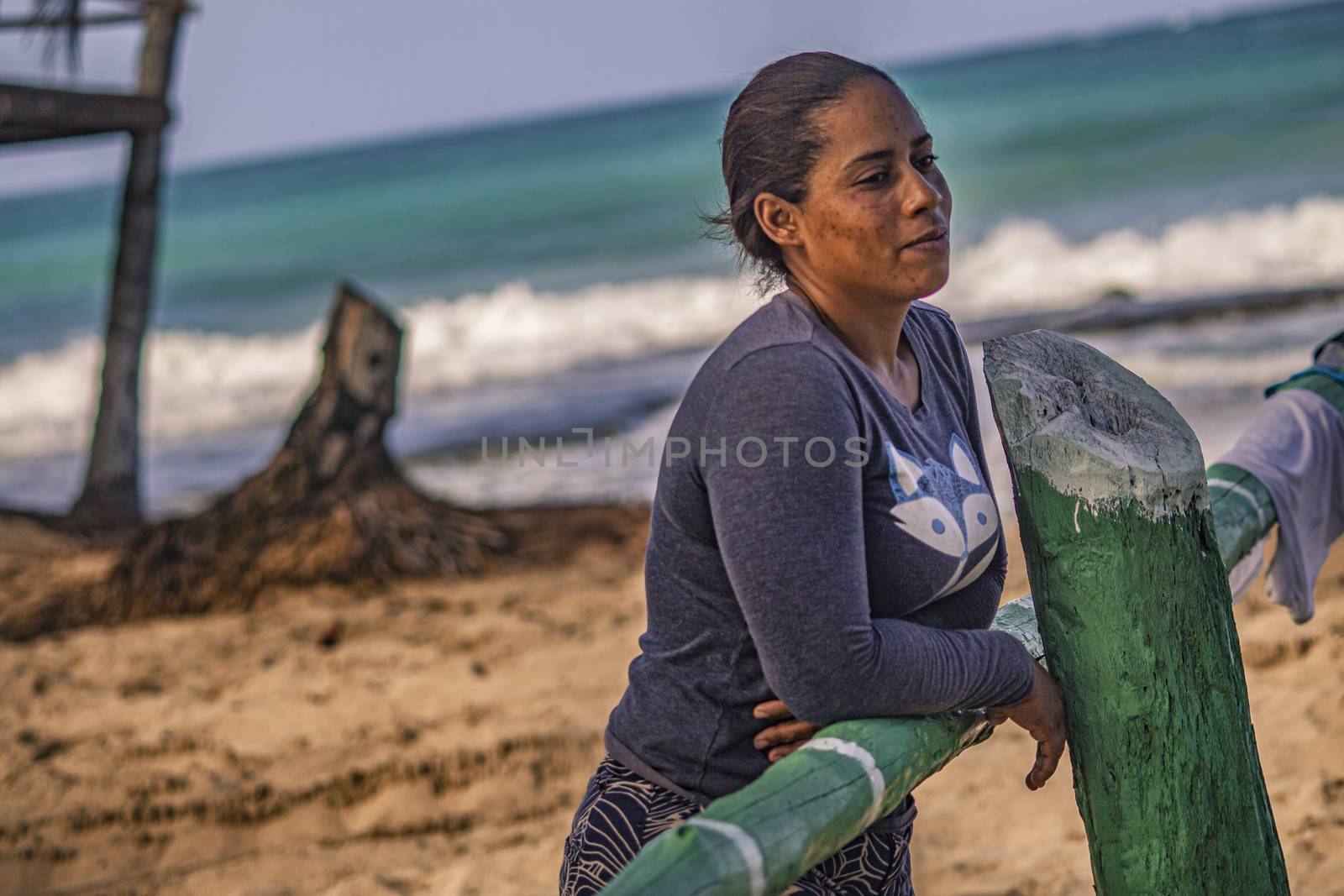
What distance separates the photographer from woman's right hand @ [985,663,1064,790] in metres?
1.56

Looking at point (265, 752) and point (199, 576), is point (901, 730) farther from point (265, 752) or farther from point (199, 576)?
point (199, 576)

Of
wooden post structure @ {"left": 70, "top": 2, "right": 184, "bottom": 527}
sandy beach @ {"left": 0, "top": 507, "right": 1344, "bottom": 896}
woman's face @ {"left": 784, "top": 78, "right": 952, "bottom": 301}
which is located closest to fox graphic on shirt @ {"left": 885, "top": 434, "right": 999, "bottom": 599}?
woman's face @ {"left": 784, "top": 78, "right": 952, "bottom": 301}

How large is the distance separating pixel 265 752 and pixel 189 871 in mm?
633

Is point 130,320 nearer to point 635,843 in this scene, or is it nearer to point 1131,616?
point 635,843

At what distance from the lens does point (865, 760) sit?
136cm

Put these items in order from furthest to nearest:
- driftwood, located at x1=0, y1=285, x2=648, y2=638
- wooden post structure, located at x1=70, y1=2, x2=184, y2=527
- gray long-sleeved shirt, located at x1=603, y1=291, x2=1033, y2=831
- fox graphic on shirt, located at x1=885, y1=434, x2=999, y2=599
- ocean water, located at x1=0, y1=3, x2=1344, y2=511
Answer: ocean water, located at x1=0, y1=3, x2=1344, y2=511 < wooden post structure, located at x1=70, y1=2, x2=184, y2=527 < driftwood, located at x1=0, y1=285, x2=648, y2=638 < fox graphic on shirt, located at x1=885, y1=434, x2=999, y2=599 < gray long-sleeved shirt, located at x1=603, y1=291, x2=1033, y2=831

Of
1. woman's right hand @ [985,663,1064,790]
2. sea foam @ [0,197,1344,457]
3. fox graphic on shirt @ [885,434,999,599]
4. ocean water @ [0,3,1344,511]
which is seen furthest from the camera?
sea foam @ [0,197,1344,457]

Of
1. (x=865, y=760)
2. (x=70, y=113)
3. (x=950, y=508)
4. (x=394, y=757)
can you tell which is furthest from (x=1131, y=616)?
(x=70, y=113)

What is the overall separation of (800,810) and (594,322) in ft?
45.4

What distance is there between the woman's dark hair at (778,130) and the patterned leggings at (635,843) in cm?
69

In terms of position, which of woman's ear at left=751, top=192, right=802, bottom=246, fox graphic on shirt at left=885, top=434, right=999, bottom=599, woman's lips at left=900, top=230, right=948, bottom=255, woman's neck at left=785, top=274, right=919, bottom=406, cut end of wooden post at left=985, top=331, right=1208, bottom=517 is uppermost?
woman's ear at left=751, top=192, right=802, bottom=246

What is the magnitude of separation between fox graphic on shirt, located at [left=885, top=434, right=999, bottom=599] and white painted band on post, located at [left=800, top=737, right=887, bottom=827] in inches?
9.7

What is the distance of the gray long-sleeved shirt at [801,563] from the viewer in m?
1.33

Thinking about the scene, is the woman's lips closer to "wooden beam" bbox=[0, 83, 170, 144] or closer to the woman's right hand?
the woman's right hand
